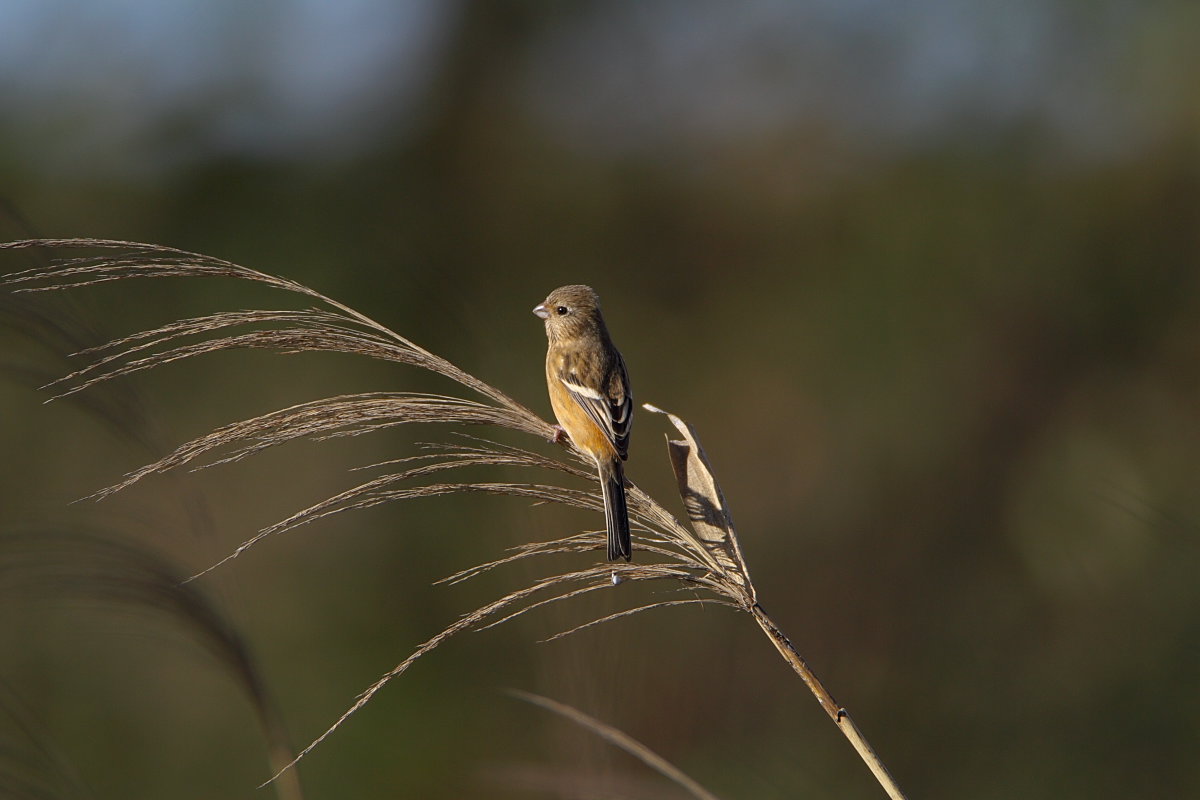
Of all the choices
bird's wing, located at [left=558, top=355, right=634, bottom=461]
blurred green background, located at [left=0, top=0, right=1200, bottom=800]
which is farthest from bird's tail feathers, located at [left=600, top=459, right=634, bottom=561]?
blurred green background, located at [left=0, top=0, right=1200, bottom=800]

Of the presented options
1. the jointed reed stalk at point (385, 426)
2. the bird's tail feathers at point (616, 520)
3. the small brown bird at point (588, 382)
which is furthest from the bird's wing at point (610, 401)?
the jointed reed stalk at point (385, 426)

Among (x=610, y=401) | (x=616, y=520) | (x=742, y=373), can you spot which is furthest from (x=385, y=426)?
(x=742, y=373)

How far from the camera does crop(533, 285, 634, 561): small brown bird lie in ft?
11.6

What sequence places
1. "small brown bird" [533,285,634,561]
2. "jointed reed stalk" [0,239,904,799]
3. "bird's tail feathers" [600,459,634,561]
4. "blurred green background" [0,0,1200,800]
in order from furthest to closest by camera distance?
"blurred green background" [0,0,1200,800] < "small brown bird" [533,285,634,561] < "bird's tail feathers" [600,459,634,561] < "jointed reed stalk" [0,239,904,799]

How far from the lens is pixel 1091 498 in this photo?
6.86 metres

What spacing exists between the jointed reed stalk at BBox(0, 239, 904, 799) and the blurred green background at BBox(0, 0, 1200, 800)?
340 cm

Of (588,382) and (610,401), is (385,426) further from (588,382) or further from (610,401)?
(588,382)

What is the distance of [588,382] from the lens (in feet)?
12.8

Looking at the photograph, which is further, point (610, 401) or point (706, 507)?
point (610, 401)

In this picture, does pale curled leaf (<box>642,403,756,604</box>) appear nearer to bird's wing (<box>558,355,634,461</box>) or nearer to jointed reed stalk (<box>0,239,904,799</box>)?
jointed reed stalk (<box>0,239,904,799</box>)

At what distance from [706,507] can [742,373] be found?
23.5 ft

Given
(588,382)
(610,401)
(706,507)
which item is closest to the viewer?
(706,507)

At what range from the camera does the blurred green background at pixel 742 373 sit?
279 inches

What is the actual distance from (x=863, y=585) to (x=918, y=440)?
1323 mm
